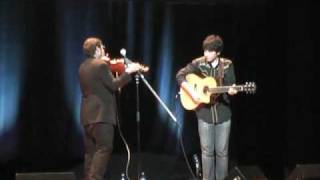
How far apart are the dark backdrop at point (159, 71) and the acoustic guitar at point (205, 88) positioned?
127 cm

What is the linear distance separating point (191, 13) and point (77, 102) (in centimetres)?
180

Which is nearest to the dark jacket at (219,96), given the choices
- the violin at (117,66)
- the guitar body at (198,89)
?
the guitar body at (198,89)

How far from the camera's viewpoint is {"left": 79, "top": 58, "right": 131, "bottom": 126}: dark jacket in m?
7.73

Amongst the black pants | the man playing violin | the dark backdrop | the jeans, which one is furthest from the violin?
the dark backdrop

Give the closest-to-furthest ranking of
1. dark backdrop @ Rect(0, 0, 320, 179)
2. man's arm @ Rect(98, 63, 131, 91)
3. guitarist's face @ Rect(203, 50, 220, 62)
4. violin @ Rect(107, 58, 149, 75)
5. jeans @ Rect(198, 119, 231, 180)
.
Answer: man's arm @ Rect(98, 63, 131, 91) → guitarist's face @ Rect(203, 50, 220, 62) → jeans @ Rect(198, 119, 231, 180) → violin @ Rect(107, 58, 149, 75) → dark backdrop @ Rect(0, 0, 320, 179)

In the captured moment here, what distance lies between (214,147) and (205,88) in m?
0.65

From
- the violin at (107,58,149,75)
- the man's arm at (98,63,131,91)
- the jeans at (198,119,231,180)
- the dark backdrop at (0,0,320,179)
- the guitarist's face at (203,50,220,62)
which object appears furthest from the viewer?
the dark backdrop at (0,0,320,179)

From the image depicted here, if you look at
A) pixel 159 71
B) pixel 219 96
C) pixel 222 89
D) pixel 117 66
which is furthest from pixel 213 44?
pixel 159 71

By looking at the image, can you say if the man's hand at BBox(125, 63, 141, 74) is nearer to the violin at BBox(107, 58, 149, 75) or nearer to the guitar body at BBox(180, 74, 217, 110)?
the violin at BBox(107, 58, 149, 75)

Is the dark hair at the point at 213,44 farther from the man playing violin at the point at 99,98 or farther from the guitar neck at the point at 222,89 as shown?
the man playing violin at the point at 99,98

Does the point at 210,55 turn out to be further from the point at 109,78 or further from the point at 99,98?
the point at 99,98

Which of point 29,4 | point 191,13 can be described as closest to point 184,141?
point 191,13

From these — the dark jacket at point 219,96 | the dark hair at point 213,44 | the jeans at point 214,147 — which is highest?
the dark hair at point 213,44

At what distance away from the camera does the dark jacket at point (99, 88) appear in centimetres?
773
